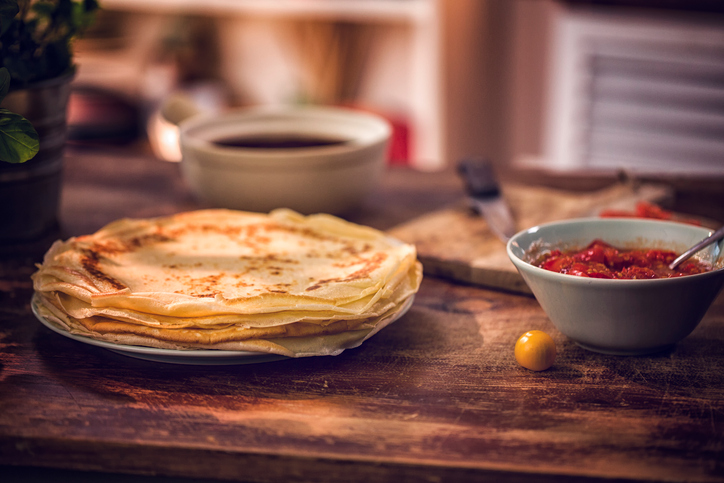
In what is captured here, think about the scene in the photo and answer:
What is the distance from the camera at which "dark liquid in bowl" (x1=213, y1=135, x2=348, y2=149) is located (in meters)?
1.64

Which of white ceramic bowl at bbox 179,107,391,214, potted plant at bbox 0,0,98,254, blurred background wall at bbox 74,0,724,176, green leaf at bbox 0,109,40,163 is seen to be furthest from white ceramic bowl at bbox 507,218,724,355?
blurred background wall at bbox 74,0,724,176

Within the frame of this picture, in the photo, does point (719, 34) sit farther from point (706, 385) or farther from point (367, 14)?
point (706, 385)

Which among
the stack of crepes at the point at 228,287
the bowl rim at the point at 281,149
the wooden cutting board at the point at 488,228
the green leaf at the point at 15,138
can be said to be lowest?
the wooden cutting board at the point at 488,228

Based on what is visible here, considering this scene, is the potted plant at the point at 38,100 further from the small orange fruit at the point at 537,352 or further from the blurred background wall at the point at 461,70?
the blurred background wall at the point at 461,70

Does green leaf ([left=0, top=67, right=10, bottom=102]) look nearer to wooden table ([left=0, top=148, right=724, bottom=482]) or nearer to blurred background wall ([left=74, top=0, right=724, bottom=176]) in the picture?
wooden table ([left=0, top=148, right=724, bottom=482])

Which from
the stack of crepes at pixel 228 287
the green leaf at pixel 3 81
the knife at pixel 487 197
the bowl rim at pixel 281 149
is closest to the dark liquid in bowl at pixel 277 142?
the bowl rim at pixel 281 149

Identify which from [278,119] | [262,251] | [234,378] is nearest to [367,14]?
[278,119]

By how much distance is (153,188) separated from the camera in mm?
1817

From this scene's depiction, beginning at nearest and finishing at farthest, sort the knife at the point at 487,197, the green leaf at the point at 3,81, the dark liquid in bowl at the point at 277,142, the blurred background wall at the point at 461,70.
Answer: the green leaf at the point at 3,81, the knife at the point at 487,197, the dark liquid in bowl at the point at 277,142, the blurred background wall at the point at 461,70

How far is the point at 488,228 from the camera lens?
1.44 m

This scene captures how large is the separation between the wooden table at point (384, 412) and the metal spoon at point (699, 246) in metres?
0.12

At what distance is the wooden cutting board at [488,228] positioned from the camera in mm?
1201

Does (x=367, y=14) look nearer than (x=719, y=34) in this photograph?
No

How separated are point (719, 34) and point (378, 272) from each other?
2.36 meters
